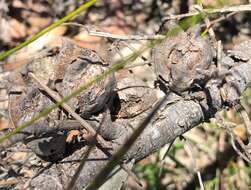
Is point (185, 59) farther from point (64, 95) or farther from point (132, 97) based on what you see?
point (64, 95)

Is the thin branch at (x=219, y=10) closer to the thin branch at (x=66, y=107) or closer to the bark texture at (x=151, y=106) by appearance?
the bark texture at (x=151, y=106)

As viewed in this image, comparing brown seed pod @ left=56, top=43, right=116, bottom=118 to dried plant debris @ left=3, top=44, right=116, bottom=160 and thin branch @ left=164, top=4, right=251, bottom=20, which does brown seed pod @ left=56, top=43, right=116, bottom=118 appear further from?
thin branch @ left=164, top=4, right=251, bottom=20

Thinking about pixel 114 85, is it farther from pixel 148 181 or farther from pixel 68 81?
pixel 148 181

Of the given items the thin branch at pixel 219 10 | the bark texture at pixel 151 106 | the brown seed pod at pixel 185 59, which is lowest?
the bark texture at pixel 151 106

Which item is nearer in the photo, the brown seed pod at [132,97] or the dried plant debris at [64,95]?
the dried plant debris at [64,95]

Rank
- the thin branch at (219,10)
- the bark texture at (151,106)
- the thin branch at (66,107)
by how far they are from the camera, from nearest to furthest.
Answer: the thin branch at (66,107) → the bark texture at (151,106) → the thin branch at (219,10)

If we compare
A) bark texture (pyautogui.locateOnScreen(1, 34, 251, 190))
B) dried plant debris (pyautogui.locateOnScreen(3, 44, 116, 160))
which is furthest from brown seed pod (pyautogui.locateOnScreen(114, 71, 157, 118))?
dried plant debris (pyautogui.locateOnScreen(3, 44, 116, 160))

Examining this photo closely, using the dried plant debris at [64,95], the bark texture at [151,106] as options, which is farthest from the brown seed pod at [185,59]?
the dried plant debris at [64,95]

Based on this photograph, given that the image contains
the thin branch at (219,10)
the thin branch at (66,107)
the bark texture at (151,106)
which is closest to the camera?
the thin branch at (66,107)

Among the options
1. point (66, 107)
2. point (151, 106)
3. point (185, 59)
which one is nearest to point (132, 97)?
point (151, 106)
